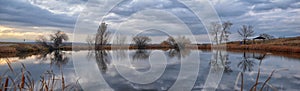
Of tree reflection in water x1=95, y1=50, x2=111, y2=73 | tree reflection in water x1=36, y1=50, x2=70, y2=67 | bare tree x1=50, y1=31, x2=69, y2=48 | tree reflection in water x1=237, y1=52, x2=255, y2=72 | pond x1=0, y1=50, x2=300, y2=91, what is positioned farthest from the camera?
bare tree x1=50, y1=31, x2=69, y2=48

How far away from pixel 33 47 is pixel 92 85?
120 ft

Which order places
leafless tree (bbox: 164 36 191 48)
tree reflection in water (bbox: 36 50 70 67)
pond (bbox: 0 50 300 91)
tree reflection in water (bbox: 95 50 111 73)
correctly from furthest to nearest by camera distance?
tree reflection in water (bbox: 36 50 70 67) < leafless tree (bbox: 164 36 191 48) < tree reflection in water (bbox: 95 50 111 73) < pond (bbox: 0 50 300 91)

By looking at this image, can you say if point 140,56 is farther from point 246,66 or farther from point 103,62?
point 246,66

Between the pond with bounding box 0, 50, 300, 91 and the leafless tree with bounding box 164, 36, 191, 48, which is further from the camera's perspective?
the leafless tree with bounding box 164, 36, 191, 48

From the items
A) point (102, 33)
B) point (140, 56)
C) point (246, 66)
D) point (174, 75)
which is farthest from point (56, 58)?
point (246, 66)

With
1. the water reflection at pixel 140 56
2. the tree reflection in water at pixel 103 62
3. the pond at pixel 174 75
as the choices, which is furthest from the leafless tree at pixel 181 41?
the tree reflection in water at pixel 103 62

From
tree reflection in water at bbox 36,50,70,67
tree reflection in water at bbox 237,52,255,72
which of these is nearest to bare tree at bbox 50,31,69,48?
tree reflection in water at bbox 36,50,70,67

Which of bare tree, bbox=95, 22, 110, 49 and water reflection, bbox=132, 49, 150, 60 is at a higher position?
bare tree, bbox=95, 22, 110, 49

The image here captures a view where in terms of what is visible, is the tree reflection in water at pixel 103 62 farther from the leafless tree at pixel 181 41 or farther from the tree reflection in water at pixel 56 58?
the leafless tree at pixel 181 41

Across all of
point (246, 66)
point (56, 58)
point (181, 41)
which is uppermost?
point (181, 41)

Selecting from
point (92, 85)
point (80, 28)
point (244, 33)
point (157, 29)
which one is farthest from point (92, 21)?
point (244, 33)

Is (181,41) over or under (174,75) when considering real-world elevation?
over

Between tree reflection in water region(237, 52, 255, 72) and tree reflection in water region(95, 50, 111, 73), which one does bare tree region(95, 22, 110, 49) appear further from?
tree reflection in water region(237, 52, 255, 72)

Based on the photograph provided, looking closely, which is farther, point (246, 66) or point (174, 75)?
point (246, 66)
